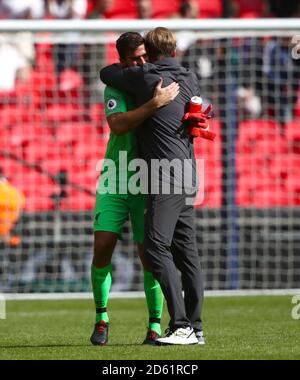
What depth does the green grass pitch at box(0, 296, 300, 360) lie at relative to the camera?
21.1ft

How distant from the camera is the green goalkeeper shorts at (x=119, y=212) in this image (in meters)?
7.10

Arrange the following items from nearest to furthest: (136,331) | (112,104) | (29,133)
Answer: (112,104) < (136,331) < (29,133)

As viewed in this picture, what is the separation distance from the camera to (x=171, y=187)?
670 centimetres

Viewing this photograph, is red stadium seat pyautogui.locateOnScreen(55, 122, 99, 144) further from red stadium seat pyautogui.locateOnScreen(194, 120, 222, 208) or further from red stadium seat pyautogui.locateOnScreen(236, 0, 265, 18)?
red stadium seat pyautogui.locateOnScreen(236, 0, 265, 18)

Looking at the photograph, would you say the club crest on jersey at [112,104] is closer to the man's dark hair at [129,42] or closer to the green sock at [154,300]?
the man's dark hair at [129,42]

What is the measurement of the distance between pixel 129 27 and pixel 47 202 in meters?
2.31

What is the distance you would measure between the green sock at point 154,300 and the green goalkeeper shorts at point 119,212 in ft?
0.91

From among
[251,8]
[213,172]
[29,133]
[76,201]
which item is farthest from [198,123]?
[251,8]

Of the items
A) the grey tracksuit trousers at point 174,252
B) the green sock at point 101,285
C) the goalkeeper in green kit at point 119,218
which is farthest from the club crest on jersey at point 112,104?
the green sock at point 101,285

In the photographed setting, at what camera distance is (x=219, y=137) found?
1223 centimetres

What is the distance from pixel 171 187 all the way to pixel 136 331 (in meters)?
1.82

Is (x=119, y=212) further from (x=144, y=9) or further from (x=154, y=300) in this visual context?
(x=144, y=9)

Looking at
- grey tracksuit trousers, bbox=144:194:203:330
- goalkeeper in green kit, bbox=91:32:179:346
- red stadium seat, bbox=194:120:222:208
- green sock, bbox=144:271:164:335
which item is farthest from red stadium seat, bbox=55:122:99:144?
grey tracksuit trousers, bbox=144:194:203:330
